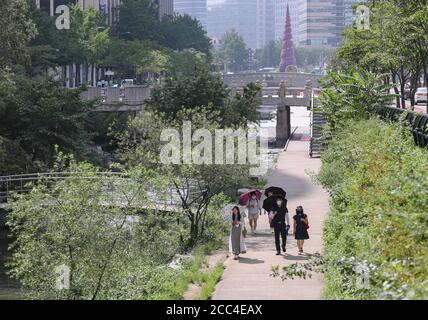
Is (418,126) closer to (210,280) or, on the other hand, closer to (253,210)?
(253,210)

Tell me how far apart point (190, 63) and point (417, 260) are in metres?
112

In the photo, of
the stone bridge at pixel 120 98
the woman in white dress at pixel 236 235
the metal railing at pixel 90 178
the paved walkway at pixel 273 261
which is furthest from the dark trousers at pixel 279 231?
the stone bridge at pixel 120 98

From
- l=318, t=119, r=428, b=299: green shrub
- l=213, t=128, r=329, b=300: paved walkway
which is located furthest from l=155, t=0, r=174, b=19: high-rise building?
l=318, t=119, r=428, b=299: green shrub

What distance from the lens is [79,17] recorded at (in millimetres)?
97250

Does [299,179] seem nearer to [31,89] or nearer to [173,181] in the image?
[31,89]

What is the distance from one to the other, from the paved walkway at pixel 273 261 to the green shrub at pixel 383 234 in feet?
3.35

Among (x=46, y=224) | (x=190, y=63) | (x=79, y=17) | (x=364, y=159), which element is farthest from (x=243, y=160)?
(x=190, y=63)

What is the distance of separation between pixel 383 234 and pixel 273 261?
967cm

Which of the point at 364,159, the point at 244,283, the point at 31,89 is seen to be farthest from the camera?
the point at 31,89

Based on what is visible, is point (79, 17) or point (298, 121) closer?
point (79, 17)

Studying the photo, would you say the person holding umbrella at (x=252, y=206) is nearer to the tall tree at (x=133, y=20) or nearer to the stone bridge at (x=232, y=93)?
the stone bridge at (x=232, y=93)

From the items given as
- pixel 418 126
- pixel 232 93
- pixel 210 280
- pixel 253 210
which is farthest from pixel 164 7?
pixel 210 280
